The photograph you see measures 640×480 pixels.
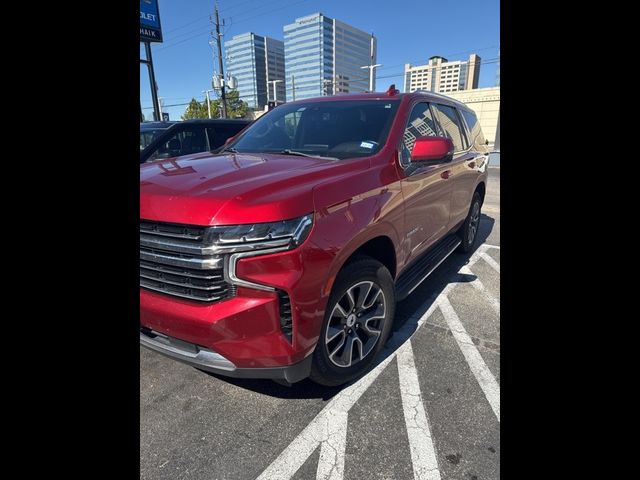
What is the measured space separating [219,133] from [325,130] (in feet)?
12.5

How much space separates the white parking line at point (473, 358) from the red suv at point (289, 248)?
640 mm

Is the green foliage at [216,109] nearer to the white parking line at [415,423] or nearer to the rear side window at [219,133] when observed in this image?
the rear side window at [219,133]

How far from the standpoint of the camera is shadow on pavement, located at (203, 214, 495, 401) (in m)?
2.44

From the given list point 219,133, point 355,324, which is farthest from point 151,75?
point 355,324

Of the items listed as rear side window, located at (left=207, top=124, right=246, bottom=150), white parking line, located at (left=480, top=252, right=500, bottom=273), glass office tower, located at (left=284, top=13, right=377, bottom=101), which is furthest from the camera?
glass office tower, located at (left=284, top=13, right=377, bottom=101)

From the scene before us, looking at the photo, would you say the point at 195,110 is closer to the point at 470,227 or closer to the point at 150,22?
the point at 150,22

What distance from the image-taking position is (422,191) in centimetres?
302

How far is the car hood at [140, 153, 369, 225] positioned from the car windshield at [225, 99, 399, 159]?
42 cm

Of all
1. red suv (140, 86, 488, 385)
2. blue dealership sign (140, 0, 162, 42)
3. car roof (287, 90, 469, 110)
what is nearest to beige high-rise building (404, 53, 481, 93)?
blue dealership sign (140, 0, 162, 42)

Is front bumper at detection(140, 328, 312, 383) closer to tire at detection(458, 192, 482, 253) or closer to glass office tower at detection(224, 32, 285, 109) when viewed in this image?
tire at detection(458, 192, 482, 253)

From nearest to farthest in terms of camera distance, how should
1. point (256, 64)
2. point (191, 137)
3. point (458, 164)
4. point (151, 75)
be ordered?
point (458, 164), point (191, 137), point (151, 75), point (256, 64)
